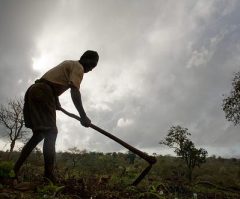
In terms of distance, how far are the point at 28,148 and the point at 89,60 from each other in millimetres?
1819

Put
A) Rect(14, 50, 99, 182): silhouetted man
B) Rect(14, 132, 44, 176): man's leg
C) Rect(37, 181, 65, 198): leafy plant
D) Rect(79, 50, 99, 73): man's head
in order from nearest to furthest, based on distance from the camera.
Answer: Rect(37, 181, 65, 198): leafy plant → Rect(14, 132, 44, 176): man's leg → Rect(14, 50, 99, 182): silhouetted man → Rect(79, 50, 99, 73): man's head

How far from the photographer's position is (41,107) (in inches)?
228

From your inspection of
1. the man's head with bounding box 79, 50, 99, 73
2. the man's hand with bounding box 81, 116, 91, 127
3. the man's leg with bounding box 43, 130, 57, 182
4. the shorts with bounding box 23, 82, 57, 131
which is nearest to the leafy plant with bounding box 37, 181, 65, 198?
the man's leg with bounding box 43, 130, 57, 182

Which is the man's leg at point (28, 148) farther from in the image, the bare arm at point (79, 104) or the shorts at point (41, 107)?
the bare arm at point (79, 104)

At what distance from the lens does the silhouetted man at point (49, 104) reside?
564cm

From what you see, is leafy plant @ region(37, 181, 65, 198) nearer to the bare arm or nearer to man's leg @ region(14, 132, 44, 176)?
man's leg @ region(14, 132, 44, 176)

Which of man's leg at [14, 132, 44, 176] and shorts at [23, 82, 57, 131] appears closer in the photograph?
man's leg at [14, 132, 44, 176]

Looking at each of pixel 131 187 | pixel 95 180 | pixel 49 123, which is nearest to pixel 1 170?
pixel 49 123

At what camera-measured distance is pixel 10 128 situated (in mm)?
29578

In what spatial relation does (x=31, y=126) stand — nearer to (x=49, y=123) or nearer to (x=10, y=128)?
(x=49, y=123)

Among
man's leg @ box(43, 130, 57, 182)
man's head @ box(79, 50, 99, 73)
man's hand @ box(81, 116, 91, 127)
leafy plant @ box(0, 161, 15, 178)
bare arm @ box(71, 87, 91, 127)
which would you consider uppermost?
man's head @ box(79, 50, 99, 73)

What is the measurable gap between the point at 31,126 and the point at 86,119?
0.91m

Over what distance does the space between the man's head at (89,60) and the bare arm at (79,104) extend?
2.16 ft

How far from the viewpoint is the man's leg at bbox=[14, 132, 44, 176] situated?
5.44 metres
